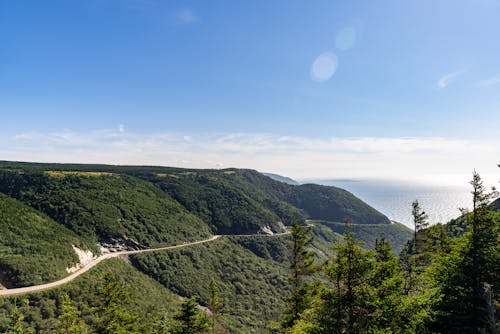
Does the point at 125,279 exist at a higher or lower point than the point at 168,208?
lower

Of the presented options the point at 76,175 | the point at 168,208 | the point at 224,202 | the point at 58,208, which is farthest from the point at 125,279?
the point at 224,202

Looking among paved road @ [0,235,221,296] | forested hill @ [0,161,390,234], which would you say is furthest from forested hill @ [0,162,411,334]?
paved road @ [0,235,221,296]

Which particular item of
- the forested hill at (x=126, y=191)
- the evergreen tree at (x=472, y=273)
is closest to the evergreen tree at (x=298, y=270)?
the evergreen tree at (x=472, y=273)

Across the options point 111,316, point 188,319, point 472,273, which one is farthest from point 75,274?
point 472,273

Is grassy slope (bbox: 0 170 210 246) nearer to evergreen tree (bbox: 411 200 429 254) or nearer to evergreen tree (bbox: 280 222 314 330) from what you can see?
evergreen tree (bbox: 280 222 314 330)

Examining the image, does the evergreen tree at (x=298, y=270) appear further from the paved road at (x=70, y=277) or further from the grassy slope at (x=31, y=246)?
the grassy slope at (x=31, y=246)

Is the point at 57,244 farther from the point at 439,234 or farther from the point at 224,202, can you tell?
the point at 224,202
